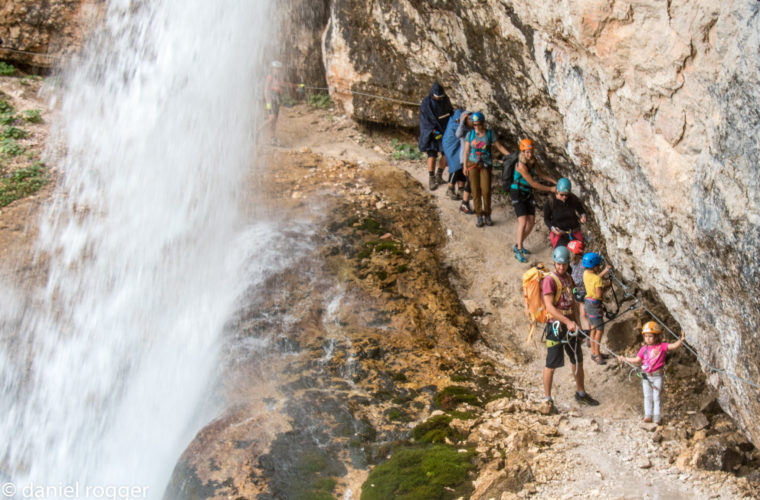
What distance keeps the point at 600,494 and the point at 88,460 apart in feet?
17.6

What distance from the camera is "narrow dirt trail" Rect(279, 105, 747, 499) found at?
554cm

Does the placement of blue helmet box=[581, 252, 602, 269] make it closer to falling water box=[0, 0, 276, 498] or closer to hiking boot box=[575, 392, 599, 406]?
hiking boot box=[575, 392, 599, 406]

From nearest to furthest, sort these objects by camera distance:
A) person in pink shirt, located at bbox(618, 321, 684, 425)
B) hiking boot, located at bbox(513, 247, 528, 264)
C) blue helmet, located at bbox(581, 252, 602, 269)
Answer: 1. person in pink shirt, located at bbox(618, 321, 684, 425)
2. blue helmet, located at bbox(581, 252, 602, 269)
3. hiking boot, located at bbox(513, 247, 528, 264)

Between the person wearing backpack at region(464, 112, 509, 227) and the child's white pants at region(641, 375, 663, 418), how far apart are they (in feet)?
13.4

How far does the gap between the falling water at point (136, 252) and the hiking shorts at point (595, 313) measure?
4.14 meters

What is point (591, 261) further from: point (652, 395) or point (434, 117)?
point (434, 117)

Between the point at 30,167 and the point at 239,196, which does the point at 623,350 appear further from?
the point at 30,167

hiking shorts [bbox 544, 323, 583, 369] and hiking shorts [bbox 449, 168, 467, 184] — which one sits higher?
hiking shorts [bbox 449, 168, 467, 184]

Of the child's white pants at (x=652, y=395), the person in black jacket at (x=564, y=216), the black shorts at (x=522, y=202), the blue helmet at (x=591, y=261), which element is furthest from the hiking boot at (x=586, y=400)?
the black shorts at (x=522, y=202)

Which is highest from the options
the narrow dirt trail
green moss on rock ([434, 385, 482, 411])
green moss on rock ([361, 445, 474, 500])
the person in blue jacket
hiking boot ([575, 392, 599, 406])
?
the person in blue jacket

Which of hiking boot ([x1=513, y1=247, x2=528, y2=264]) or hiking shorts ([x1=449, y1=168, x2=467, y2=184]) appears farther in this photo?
hiking shorts ([x1=449, y1=168, x2=467, y2=184])

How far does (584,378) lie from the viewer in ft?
25.2

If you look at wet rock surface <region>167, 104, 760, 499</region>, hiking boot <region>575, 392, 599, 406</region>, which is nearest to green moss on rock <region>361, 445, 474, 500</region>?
wet rock surface <region>167, 104, 760, 499</region>

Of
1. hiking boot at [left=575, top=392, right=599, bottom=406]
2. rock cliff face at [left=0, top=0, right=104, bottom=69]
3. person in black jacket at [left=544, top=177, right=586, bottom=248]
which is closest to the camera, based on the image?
hiking boot at [left=575, top=392, right=599, bottom=406]
